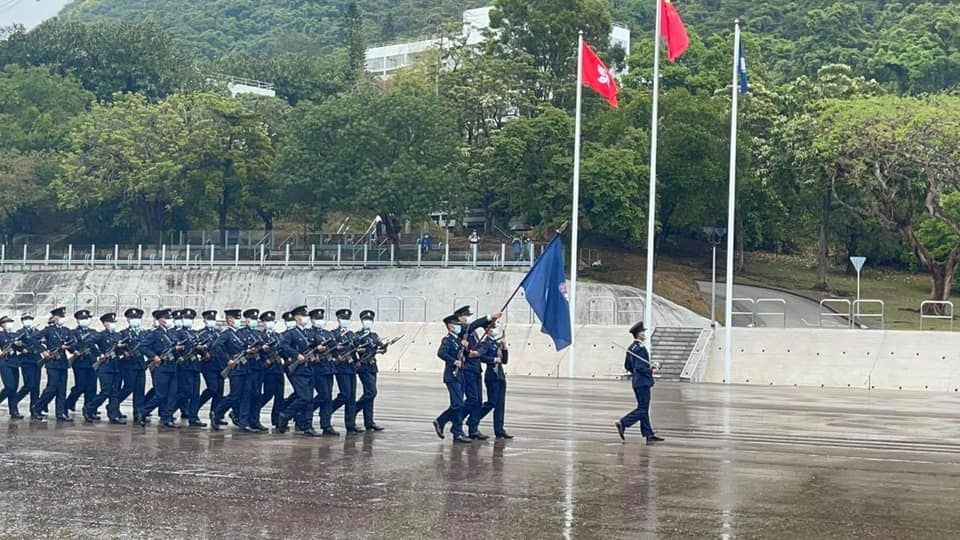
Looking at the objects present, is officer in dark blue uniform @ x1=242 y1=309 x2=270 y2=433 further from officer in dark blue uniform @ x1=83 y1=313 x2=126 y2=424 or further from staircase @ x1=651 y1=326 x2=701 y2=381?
staircase @ x1=651 y1=326 x2=701 y2=381

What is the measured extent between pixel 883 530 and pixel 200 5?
515 ft

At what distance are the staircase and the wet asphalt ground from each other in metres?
13.9

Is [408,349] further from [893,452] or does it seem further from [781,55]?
[781,55]

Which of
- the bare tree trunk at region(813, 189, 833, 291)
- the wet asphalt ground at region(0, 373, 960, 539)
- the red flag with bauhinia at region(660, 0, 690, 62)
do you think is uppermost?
the red flag with bauhinia at region(660, 0, 690, 62)

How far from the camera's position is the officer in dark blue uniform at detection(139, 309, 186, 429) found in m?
17.7

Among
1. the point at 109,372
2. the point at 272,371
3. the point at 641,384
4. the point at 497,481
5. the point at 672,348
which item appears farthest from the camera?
the point at 672,348

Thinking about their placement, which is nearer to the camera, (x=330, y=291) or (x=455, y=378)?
(x=455, y=378)

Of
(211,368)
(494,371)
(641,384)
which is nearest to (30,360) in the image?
(211,368)

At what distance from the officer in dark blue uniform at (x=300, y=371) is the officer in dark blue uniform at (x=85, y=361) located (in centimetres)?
364

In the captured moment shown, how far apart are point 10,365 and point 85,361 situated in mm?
1436

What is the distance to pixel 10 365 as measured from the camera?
19.2 m

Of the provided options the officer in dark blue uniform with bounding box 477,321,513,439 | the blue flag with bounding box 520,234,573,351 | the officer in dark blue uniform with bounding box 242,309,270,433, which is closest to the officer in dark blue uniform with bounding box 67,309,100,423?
the officer in dark blue uniform with bounding box 242,309,270,433

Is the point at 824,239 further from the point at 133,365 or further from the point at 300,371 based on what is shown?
the point at 300,371

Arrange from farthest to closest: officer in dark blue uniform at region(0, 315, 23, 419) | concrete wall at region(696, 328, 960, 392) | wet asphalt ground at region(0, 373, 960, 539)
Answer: concrete wall at region(696, 328, 960, 392), officer in dark blue uniform at region(0, 315, 23, 419), wet asphalt ground at region(0, 373, 960, 539)
